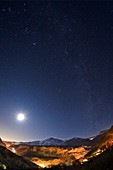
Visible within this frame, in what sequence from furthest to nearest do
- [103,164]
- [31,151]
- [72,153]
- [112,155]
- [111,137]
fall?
[31,151]
[72,153]
[111,137]
[112,155]
[103,164]

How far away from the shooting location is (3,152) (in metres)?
62.6

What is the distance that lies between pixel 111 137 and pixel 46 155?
165 feet

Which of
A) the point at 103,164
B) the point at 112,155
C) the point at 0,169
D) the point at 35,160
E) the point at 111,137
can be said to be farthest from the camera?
the point at 35,160

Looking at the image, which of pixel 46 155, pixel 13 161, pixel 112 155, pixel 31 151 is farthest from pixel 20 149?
pixel 112 155

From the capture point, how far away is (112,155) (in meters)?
8.71

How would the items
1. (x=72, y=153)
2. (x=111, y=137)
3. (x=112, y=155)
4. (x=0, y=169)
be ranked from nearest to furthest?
(x=112, y=155) < (x=0, y=169) < (x=111, y=137) < (x=72, y=153)

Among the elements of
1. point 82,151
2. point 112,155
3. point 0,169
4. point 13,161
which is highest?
point 82,151

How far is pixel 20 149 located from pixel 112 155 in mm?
129388

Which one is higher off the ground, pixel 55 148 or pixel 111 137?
pixel 55 148

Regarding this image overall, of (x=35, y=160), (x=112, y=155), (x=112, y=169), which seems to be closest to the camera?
(x=112, y=169)

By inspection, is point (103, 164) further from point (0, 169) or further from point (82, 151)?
point (82, 151)

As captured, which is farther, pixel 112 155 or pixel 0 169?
pixel 0 169

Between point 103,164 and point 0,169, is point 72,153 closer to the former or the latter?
point 0,169

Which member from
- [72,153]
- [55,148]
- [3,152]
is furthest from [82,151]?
[3,152]
